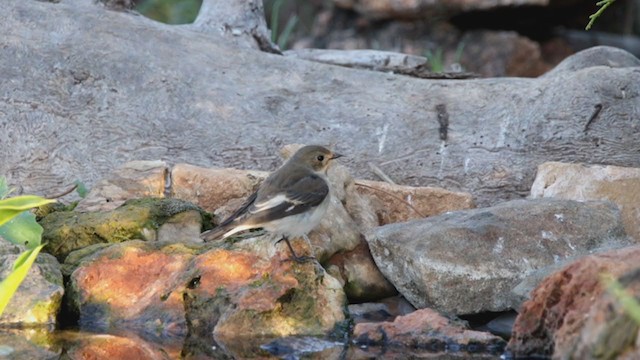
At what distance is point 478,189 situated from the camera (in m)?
8.77

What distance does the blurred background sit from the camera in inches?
Result: 494

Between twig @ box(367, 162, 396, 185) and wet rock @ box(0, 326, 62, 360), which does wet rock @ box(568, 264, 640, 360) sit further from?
twig @ box(367, 162, 396, 185)

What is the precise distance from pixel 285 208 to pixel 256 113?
2442 mm

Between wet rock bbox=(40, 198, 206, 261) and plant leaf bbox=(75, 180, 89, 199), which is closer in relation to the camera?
wet rock bbox=(40, 198, 206, 261)

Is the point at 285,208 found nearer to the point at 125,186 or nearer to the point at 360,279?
the point at 360,279

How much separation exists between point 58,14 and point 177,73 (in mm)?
956

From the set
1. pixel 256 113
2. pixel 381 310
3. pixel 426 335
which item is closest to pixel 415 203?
pixel 381 310

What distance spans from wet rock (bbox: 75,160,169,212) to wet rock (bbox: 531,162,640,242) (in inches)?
91.7

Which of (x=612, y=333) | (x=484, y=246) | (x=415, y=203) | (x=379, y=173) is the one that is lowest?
(x=379, y=173)

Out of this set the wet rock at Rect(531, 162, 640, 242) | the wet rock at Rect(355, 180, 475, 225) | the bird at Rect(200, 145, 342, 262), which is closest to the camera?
the bird at Rect(200, 145, 342, 262)

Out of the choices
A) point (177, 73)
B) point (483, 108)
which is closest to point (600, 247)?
point (483, 108)

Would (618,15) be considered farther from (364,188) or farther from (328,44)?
(364,188)

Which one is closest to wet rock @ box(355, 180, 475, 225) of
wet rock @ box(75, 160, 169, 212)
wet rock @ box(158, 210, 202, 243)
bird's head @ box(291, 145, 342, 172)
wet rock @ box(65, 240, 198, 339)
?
bird's head @ box(291, 145, 342, 172)

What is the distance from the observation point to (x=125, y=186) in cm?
799
